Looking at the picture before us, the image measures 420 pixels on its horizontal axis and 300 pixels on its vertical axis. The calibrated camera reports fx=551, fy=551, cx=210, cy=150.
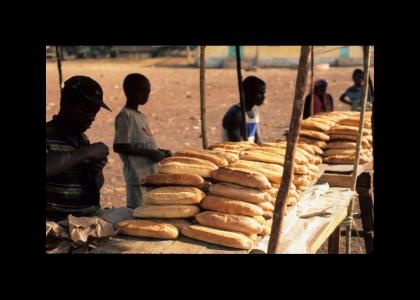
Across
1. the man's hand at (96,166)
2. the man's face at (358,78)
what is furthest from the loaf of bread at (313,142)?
the man's face at (358,78)

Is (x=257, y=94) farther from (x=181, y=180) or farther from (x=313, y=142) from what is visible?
(x=181, y=180)

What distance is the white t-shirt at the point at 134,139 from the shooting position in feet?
13.8

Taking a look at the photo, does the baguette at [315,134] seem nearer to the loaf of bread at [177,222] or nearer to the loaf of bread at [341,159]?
the loaf of bread at [341,159]

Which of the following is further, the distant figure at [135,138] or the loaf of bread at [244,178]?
the distant figure at [135,138]

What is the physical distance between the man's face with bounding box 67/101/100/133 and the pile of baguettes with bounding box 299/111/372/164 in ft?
6.70

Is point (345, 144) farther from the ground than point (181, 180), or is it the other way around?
point (345, 144)

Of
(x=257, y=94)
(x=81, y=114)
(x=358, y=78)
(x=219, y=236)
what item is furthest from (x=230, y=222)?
(x=358, y=78)

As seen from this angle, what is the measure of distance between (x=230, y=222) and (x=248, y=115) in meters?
2.68

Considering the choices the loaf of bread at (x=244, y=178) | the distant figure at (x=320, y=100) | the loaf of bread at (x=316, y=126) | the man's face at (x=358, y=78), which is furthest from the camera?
the man's face at (x=358, y=78)

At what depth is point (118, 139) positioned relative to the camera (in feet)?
13.9

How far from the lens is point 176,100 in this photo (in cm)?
1603

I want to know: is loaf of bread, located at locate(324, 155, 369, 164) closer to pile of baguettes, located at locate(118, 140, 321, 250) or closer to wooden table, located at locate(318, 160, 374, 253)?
wooden table, located at locate(318, 160, 374, 253)

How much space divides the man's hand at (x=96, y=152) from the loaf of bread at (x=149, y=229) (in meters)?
0.44
